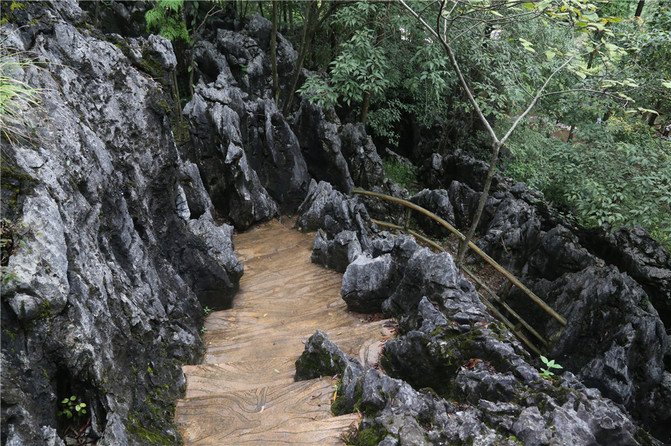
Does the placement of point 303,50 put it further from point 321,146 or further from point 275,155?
point 275,155

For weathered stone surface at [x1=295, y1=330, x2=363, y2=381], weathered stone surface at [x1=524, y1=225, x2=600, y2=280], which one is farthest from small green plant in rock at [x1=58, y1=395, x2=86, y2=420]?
weathered stone surface at [x1=524, y1=225, x2=600, y2=280]

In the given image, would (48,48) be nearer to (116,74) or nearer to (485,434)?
(116,74)

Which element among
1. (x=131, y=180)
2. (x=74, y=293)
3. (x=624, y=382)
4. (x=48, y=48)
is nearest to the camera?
(x=74, y=293)

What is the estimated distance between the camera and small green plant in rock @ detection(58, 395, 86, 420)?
274 cm

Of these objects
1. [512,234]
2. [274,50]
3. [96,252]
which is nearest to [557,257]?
[512,234]

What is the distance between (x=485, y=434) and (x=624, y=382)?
4.57m

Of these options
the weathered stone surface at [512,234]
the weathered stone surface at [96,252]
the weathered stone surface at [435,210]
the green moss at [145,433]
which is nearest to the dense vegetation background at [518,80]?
the weathered stone surface at [96,252]

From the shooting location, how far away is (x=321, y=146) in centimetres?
1078

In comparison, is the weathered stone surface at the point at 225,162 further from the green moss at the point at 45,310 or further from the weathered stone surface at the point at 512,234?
the green moss at the point at 45,310

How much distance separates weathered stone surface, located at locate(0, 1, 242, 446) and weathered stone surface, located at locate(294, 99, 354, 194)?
4.97 m

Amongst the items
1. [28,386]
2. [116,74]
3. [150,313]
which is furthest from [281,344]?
[116,74]

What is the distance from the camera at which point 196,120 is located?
29.8ft

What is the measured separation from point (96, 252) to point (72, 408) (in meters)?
1.30

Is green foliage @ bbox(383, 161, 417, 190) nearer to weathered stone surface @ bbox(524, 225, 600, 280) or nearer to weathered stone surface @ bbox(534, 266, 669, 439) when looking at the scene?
weathered stone surface @ bbox(524, 225, 600, 280)
